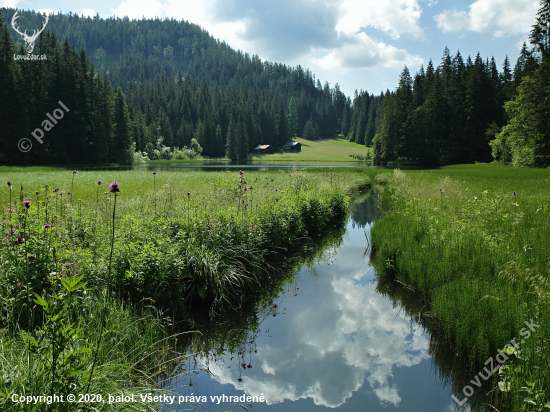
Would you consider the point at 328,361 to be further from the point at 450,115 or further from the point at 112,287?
the point at 450,115

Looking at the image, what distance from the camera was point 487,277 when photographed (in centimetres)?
649

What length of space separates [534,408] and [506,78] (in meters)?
86.8

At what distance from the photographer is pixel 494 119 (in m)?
66.0

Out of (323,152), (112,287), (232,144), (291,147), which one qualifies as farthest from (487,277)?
(291,147)

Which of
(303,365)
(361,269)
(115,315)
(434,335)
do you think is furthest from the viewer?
(361,269)

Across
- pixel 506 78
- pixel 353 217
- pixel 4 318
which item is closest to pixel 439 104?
pixel 506 78

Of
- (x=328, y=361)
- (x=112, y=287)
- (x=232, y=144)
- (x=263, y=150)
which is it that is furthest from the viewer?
(x=263, y=150)

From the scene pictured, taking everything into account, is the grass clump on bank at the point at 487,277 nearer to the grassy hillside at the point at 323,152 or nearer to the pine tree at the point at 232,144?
the grassy hillside at the point at 323,152

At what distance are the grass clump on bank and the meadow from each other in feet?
12.4

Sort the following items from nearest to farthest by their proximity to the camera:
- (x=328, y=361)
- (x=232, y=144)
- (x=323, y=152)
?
1. (x=328, y=361)
2. (x=232, y=144)
3. (x=323, y=152)

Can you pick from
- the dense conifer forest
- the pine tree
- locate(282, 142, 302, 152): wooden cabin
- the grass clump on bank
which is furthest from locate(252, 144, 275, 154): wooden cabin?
the grass clump on bank

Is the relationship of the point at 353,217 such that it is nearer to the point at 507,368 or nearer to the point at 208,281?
the point at 208,281

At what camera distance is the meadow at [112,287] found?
272cm

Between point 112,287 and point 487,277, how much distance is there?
265 inches
